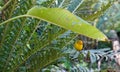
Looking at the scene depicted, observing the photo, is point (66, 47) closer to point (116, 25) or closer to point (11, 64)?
point (11, 64)

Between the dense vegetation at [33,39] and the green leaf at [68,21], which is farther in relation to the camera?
the dense vegetation at [33,39]

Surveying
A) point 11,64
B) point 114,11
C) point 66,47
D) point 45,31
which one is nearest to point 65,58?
point 66,47

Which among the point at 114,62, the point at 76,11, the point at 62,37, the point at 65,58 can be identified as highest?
the point at 76,11

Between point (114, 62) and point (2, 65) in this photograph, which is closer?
point (2, 65)

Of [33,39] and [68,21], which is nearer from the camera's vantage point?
[68,21]

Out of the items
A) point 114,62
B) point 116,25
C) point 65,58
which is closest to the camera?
point 65,58

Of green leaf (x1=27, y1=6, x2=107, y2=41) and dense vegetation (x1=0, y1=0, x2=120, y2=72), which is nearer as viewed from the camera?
green leaf (x1=27, y1=6, x2=107, y2=41)

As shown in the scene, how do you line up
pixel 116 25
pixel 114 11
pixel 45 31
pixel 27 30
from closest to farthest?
pixel 27 30 < pixel 45 31 < pixel 114 11 < pixel 116 25

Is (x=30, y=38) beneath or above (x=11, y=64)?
above
